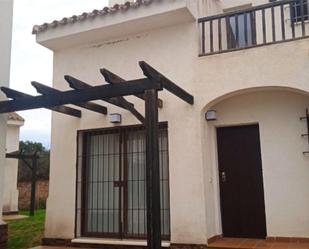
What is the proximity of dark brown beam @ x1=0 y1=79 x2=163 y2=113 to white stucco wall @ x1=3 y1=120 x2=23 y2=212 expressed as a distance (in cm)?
1061

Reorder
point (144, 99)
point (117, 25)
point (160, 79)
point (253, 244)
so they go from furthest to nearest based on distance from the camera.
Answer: point (117, 25) < point (253, 244) < point (144, 99) < point (160, 79)

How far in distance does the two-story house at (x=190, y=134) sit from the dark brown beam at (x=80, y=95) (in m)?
2.09

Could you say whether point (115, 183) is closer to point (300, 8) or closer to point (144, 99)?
point (144, 99)

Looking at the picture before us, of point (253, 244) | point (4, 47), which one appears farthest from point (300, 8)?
point (4, 47)

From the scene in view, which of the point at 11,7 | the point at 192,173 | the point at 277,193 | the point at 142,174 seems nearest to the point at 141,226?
the point at 142,174

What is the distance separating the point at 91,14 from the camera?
28.5 feet

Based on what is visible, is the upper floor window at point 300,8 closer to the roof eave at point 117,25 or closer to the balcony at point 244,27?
the balcony at point 244,27

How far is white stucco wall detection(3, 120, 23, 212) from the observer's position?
17.1 metres

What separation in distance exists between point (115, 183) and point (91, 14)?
401 cm

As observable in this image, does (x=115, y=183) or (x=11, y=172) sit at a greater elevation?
(x=11, y=172)

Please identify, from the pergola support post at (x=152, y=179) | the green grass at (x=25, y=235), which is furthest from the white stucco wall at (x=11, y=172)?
the pergola support post at (x=152, y=179)

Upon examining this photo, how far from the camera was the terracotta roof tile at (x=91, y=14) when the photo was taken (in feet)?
27.2

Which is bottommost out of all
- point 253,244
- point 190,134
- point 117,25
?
point 253,244

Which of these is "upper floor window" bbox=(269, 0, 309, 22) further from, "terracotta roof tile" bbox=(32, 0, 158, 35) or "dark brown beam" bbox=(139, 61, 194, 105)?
"terracotta roof tile" bbox=(32, 0, 158, 35)
